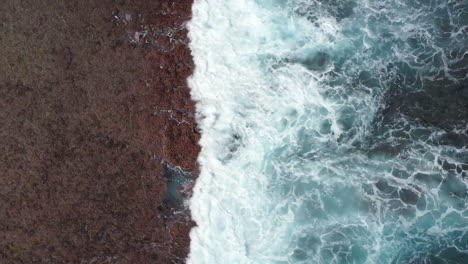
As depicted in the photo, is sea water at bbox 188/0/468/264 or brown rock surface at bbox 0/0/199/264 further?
brown rock surface at bbox 0/0/199/264

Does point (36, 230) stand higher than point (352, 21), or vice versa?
point (352, 21)

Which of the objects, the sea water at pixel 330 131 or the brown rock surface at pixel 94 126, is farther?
the brown rock surface at pixel 94 126

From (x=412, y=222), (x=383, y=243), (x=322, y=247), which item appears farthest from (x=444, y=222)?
(x=322, y=247)

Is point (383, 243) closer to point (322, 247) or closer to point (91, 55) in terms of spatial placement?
point (322, 247)
